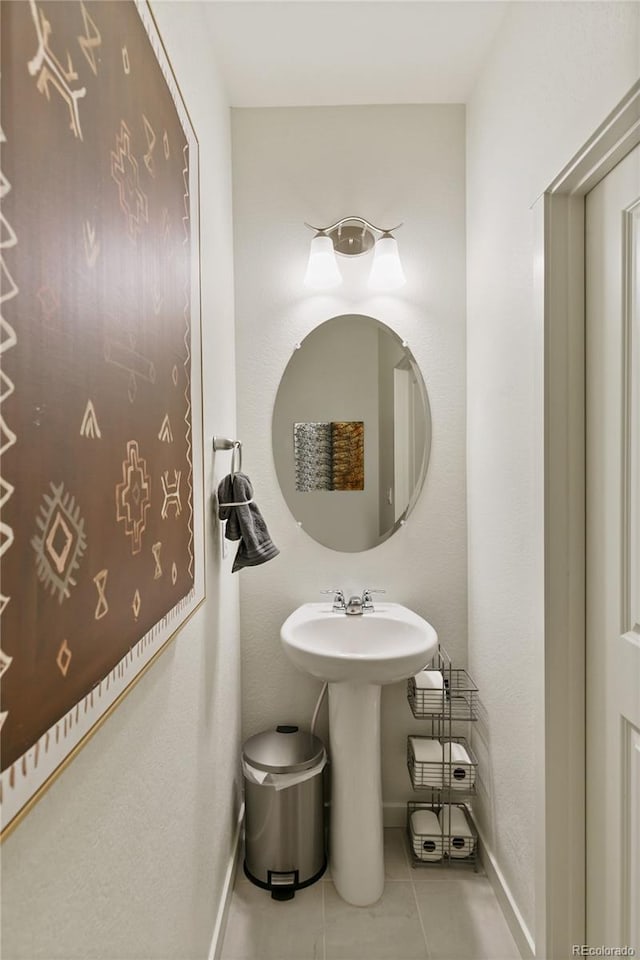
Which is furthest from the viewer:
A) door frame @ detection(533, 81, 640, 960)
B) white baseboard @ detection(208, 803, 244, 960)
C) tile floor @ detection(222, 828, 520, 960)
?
tile floor @ detection(222, 828, 520, 960)

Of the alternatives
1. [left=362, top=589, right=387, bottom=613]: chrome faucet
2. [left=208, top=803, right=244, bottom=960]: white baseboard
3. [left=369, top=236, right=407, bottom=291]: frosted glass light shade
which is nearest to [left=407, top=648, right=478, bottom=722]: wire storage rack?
[left=362, top=589, right=387, bottom=613]: chrome faucet

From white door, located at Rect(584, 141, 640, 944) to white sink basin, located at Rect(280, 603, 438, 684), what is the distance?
50 cm

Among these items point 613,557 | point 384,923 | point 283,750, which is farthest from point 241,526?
point 384,923

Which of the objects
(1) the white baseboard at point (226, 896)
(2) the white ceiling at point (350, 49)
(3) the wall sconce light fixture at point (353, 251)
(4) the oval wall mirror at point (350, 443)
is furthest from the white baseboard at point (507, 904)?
(2) the white ceiling at point (350, 49)

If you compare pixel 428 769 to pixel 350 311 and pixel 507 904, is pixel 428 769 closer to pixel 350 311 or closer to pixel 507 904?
pixel 507 904

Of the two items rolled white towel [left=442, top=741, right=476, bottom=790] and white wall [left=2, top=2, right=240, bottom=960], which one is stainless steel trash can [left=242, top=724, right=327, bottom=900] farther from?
rolled white towel [left=442, top=741, right=476, bottom=790]

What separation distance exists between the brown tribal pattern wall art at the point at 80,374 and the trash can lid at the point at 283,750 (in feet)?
3.30

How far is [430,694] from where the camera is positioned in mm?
1887

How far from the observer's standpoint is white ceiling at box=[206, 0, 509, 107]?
62.2 inches

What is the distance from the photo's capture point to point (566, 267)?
1.32 m

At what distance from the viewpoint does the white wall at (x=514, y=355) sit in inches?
45.3

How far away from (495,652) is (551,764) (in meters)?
0.43

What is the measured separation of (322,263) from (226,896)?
203cm

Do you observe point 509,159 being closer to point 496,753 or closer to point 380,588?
point 380,588
